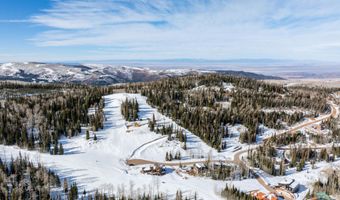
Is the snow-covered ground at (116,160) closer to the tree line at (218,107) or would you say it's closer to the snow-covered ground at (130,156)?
the snow-covered ground at (130,156)

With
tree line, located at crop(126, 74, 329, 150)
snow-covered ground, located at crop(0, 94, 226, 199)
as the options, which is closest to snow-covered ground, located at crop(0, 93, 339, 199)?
snow-covered ground, located at crop(0, 94, 226, 199)

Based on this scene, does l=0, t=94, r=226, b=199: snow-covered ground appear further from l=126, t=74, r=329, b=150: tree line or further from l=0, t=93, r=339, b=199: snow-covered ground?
l=126, t=74, r=329, b=150: tree line

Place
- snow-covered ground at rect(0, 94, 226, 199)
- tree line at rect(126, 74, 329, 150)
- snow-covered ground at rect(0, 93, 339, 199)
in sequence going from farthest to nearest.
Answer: tree line at rect(126, 74, 329, 150), snow-covered ground at rect(0, 93, 339, 199), snow-covered ground at rect(0, 94, 226, 199)

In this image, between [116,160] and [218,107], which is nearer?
[116,160]

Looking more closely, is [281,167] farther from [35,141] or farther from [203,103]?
[35,141]

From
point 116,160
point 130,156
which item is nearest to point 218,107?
point 130,156

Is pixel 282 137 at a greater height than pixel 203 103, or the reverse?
pixel 203 103

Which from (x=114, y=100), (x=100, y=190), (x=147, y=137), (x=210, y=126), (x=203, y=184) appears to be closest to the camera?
(x=100, y=190)

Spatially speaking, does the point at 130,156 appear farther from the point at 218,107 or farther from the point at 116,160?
the point at 218,107

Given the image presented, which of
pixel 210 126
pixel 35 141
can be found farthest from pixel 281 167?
pixel 35 141

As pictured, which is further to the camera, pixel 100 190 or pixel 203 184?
pixel 203 184

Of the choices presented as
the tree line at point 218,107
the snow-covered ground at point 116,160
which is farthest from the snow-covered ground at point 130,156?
the tree line at point 218,107
